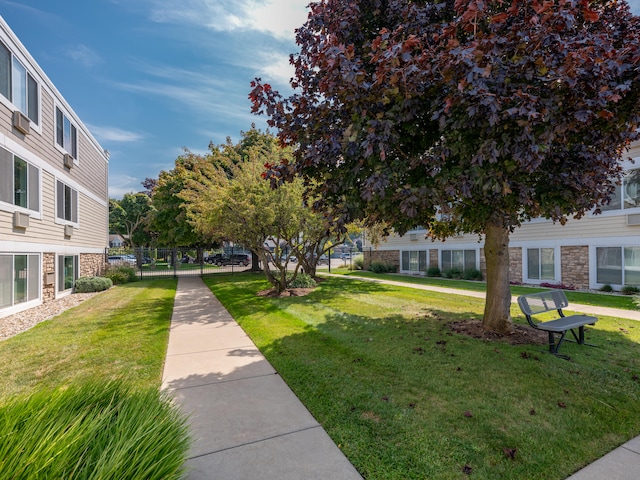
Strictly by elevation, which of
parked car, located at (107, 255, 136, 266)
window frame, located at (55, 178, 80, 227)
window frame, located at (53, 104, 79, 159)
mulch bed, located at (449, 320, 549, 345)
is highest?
window frame, located at (53, 104, 79, 159)

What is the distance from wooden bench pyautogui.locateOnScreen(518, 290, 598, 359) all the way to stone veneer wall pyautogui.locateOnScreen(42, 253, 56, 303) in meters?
13.5

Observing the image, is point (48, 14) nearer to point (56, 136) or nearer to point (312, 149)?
point (56, 136)

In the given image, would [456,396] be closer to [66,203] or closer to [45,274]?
[45,274]

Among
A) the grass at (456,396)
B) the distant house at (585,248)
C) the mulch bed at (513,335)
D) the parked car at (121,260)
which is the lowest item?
the grass at (456,396)

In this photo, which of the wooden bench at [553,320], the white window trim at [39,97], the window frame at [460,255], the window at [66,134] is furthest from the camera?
the window frame at [460,255]

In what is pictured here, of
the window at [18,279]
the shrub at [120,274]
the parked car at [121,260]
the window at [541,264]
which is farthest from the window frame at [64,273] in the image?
the window at [541,264]

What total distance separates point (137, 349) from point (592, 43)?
7.88 metres

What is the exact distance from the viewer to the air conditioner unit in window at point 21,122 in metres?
8.67

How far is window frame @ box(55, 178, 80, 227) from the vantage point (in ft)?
38.7

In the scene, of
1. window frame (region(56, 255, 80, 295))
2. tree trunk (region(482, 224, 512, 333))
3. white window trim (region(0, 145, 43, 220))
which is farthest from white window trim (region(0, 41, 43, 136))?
tree trunk (region(482, 224, 512, 333))

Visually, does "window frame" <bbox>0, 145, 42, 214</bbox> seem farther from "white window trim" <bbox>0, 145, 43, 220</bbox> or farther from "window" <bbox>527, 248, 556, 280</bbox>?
"window" <bbox>527, 248, 556, 280</bbox>

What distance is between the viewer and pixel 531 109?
3.26 m

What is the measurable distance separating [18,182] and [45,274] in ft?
10.6

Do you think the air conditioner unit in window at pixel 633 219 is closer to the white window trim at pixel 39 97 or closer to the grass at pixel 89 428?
the grass at pixel 89 428
